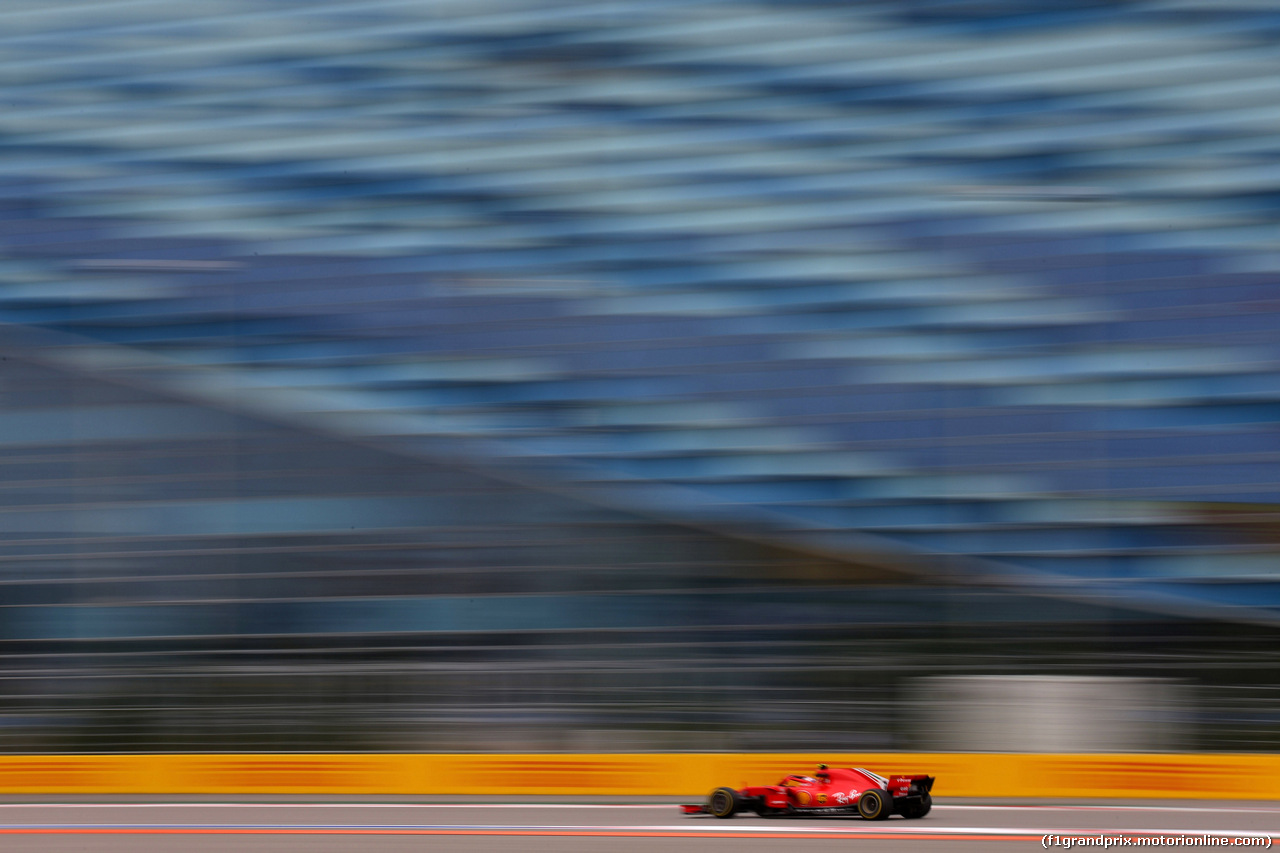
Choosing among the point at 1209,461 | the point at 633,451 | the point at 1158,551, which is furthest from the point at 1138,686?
the point at 633,451

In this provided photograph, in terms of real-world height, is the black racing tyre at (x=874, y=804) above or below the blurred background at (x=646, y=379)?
below

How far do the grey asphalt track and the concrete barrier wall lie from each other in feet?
1.23

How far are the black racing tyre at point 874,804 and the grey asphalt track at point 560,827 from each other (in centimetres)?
11

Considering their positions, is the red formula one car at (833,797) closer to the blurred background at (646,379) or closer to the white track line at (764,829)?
the white track line at (764,829)

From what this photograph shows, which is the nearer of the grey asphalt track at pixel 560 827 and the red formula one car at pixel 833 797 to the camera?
the grey asphalt track at pixel 560 827

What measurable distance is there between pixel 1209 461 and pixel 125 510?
38.8 ft

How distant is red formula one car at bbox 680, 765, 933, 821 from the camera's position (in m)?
8.38

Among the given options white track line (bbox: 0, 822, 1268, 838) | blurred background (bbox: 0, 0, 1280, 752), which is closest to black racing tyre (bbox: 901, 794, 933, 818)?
white track line (bbox: 0, 822, 1268, 838)

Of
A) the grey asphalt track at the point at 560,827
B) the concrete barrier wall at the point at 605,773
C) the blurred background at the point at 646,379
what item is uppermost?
the blurred background at the point at 646,379

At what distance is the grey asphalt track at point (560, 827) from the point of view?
7961 millimetres

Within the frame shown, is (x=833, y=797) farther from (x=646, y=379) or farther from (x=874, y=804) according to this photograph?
(x=646, y=379)

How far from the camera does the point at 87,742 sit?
12.9 meters

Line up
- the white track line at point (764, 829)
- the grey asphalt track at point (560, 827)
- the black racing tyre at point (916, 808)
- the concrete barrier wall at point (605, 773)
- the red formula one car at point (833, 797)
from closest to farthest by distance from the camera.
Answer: the grey asphalt track at point (560, 827) < the white track line at point (764, 829) < the red formula one car at point (833, 797) < the black racing tyre at point (916, 808) < the concrete barrier wall at point (605, 773)

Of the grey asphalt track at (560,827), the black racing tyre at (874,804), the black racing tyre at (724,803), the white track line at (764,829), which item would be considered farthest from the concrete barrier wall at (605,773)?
the black racing tyre at (874,804)
